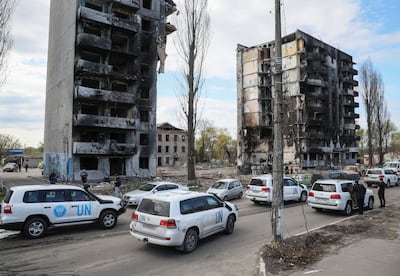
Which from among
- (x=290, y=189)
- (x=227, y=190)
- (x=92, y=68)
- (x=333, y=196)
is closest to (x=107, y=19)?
(x=92, y=68)

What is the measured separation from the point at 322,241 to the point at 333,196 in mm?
5201

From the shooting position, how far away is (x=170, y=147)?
80125 mm

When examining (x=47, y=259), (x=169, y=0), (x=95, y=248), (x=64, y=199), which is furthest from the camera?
(x=169, y=0)

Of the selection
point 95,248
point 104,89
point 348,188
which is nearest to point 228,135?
point 104,89

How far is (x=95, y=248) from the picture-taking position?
848cm

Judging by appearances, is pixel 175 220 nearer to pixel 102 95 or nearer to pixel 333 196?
pixel 333 196

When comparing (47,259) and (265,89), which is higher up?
(265,89)

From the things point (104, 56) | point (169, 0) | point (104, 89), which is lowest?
point (104, 89)

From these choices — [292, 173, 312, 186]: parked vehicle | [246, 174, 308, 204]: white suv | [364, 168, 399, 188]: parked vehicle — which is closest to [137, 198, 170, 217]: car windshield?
[246, 174, 308, 204]: white suv

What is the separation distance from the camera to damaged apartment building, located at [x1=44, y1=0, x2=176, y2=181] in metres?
31.3

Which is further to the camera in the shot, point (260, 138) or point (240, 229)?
point (260, 138)

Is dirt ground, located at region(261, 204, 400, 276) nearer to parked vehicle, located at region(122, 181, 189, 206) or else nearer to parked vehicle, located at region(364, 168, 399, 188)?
parked vehicle, located at region(122, 181, 189, 206)

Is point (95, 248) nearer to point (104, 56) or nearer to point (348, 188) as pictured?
point (348, 188)

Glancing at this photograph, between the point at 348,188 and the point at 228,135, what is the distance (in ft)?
261
